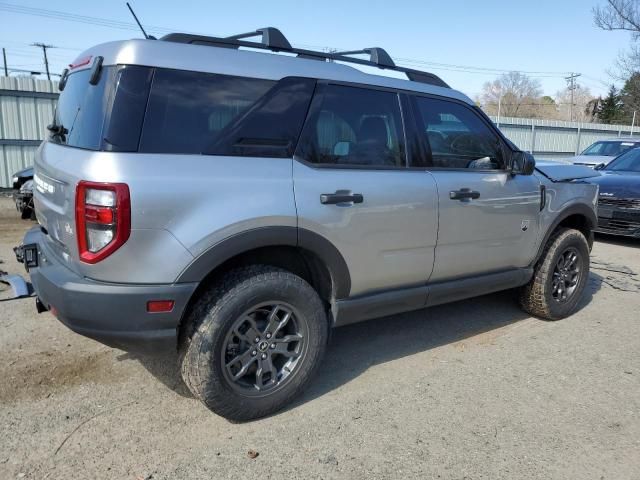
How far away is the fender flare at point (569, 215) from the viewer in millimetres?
4473

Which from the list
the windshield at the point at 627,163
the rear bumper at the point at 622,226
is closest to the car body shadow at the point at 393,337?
the rear bumper at the point at 622,226

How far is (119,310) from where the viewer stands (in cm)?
251

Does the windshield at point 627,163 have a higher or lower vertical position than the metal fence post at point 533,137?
lower

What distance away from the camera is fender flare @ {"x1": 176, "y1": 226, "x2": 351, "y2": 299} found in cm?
261

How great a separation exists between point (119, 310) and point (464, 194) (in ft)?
7.94

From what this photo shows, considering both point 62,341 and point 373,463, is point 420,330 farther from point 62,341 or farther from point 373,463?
point 62,341

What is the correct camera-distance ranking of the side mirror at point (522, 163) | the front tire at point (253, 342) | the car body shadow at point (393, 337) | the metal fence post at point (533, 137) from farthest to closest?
the metal fence post at point (533, 137) < the side mirror at point (522, 163) < the car body shadow at point (393, 337) < the front tire at point (253, 342)

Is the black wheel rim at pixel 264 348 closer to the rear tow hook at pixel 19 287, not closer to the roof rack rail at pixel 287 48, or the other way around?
the roof rack rail at pixel 287 48

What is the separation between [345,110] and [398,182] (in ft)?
1.87

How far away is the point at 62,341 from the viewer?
12.8ft

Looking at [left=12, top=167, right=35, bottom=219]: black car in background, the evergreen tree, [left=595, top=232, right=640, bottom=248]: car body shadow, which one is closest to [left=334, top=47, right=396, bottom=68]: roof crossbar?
[left=12, top=167, right=35, bottom=219]: black car in background

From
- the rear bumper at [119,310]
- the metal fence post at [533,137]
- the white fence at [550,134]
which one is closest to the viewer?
the rear bumper at [119,310]

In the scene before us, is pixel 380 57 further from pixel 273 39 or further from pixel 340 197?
pixel 340 197

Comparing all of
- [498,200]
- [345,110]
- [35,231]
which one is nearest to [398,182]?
[345,110]
